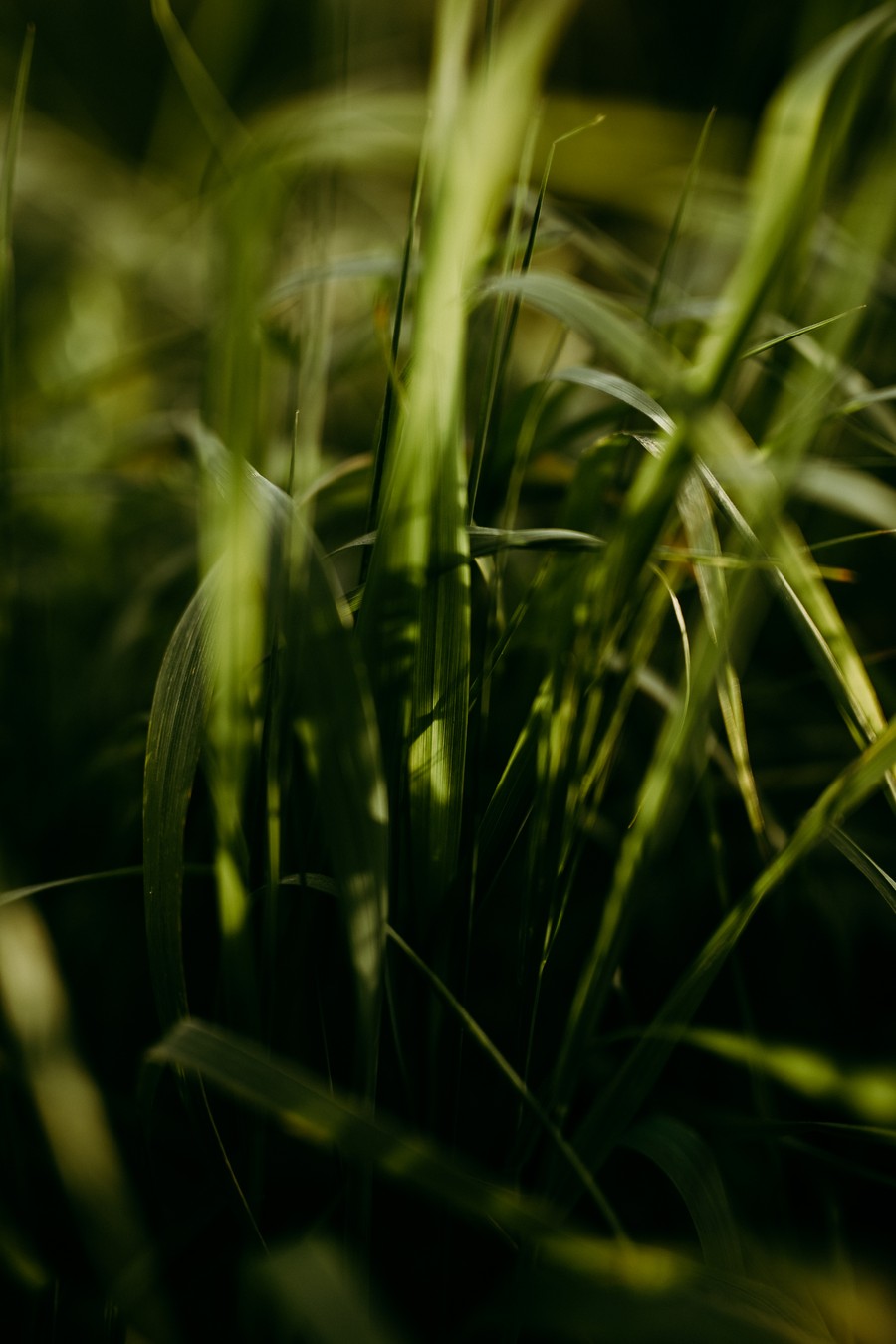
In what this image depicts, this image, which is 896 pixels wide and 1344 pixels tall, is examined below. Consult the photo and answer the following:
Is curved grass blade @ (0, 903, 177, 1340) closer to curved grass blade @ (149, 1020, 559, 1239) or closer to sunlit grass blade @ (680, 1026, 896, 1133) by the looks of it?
curved grass blade @ (149, 1020, 559, 1239)

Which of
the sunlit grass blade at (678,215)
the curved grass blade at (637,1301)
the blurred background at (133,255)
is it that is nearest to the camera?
the curved grass blade at (637,1301)

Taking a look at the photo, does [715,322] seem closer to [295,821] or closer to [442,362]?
[442,362]

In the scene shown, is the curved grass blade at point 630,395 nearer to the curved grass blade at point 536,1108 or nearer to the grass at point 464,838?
the grass at point 464,838

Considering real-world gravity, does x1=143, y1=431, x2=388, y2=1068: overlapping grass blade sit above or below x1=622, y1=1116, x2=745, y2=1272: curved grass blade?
above

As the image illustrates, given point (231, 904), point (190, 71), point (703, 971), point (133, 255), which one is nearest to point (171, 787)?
point (231, 904)

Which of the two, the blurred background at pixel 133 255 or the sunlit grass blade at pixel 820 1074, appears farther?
the blurred background at pixel 133 255

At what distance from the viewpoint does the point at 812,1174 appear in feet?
1.23

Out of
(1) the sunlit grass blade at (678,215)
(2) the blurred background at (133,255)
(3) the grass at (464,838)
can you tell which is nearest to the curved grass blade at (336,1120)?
(3) the grass at (464,838)

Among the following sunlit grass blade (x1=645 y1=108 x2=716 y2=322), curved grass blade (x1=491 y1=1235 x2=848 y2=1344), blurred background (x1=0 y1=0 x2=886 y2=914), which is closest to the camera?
curved grass blade (x1=491 y1=1235 x2=848 y2=1344)

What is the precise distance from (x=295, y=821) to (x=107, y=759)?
0.19 m

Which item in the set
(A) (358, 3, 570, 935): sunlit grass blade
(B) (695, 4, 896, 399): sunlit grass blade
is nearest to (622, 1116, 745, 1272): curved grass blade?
(A) (358, 3, 570, 935): sunlit grass blade

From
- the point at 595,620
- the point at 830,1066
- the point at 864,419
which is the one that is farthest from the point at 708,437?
the point at 864,419

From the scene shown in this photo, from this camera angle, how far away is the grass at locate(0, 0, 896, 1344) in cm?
25

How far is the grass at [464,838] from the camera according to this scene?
250 millimetres
